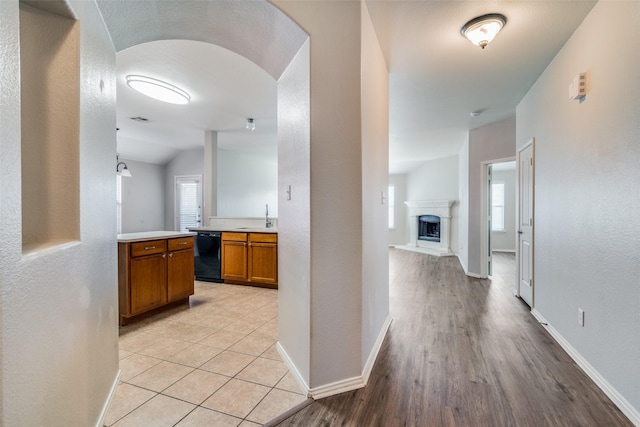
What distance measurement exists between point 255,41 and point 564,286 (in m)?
3.21

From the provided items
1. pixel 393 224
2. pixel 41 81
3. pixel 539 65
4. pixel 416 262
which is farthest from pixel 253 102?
pixel 393 224

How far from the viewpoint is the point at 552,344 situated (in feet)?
8.30

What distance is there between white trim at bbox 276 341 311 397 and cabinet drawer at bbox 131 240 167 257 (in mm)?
1697

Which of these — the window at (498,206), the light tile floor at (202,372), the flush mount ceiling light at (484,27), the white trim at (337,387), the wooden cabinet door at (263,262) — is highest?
the flush mount ceiling light at (484,27)

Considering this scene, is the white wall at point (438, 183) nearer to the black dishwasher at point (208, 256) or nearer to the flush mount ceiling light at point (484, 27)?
the flush mount ceiling light at point (484, 27)

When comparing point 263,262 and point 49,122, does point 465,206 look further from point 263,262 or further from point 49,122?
point 49,122

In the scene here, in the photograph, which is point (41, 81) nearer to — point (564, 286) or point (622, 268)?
point (622, 268)

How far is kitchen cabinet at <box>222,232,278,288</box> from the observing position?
427 centimetres

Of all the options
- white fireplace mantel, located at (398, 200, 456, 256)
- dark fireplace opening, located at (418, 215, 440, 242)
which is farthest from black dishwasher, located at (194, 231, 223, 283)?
dark fireplace opening, located at (418, 215, 440, 242)

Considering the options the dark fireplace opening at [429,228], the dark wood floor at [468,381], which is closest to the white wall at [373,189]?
the dark wood floor at [468,381]

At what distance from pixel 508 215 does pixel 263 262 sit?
7.49m

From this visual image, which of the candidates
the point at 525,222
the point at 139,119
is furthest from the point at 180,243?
the point at 525,222

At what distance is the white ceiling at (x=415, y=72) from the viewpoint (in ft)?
7.23

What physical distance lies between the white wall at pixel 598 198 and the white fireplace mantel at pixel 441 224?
4954 millimetres
